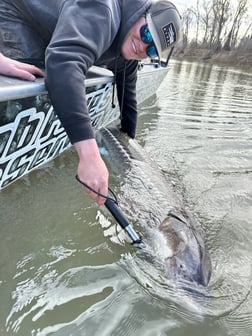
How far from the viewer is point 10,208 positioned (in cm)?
275

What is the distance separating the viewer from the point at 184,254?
7.18 feet

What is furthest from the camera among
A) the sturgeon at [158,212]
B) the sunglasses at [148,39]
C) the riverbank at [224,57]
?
the riverbank at [224,57]

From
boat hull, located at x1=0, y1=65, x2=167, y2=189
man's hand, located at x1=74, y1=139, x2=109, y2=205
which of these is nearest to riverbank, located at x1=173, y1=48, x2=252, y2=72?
boat hull, located at x1=0, y1=65, x2=167, y2=189

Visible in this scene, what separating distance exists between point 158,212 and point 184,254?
0.54 m

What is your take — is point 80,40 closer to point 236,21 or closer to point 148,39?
point 148,39

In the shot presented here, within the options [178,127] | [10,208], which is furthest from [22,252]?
[178,127]

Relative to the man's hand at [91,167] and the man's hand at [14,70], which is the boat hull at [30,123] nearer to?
the man's hand at [14,70]

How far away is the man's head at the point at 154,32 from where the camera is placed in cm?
206

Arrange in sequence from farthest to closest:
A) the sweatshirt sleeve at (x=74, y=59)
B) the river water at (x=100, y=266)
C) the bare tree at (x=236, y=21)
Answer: the bare tree at (x=236, y=21) < the river water at (x=100, y=266) < the sweatshirt sleeve at (x=74, y=59)

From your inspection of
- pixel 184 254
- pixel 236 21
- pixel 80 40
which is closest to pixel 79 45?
pixel 80 40

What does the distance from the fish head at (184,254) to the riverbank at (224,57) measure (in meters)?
27.4

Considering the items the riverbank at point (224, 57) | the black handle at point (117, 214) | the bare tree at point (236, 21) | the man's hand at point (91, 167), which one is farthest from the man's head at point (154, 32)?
the bare tree at point (236, 21)

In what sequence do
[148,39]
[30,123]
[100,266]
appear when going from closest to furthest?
1. [148,39]
2. [100,266]
3. [30,123]

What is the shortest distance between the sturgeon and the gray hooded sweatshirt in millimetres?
959
